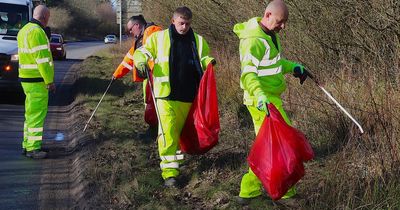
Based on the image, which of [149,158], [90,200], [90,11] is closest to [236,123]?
[149,158]

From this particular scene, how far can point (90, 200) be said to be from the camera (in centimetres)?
529

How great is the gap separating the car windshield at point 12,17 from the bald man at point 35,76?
560 cm

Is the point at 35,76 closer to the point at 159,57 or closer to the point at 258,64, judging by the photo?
the point at 159,57

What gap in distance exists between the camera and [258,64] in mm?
4559

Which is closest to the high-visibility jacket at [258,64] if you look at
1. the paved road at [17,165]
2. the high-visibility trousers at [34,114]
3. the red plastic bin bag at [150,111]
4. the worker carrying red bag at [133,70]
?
the paved road at [17,165]

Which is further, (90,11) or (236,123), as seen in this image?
(90,11)

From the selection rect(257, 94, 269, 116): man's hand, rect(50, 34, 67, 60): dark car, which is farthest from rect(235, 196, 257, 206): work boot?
rect(50, 34, 67, 60): dark car

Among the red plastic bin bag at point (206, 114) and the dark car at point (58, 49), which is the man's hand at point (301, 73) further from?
the dark car at point (58, 49)

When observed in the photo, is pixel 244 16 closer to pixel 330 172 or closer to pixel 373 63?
pixel 373 63

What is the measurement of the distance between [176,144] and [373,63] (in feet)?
8.00

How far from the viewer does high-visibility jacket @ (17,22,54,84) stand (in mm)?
7020

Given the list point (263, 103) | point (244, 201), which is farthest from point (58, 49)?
point (263, 103)

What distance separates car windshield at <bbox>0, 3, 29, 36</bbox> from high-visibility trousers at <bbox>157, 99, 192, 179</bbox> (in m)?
7.85

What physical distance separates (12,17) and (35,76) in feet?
20.2
